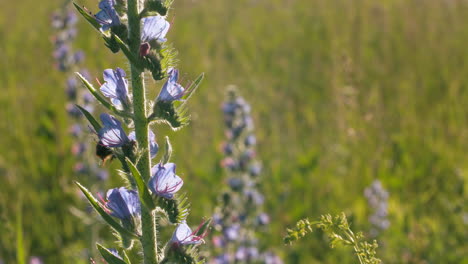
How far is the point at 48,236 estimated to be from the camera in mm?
3719

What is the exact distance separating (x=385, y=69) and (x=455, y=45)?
1.26 m

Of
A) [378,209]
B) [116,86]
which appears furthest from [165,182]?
[378,209]

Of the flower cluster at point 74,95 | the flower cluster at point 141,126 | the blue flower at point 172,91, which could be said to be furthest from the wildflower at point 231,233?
the blue flower at point 172,91

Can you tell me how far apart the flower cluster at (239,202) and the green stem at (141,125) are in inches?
68.6

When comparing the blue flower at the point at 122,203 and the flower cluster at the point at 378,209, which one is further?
the flower cluster at the point at 378,209

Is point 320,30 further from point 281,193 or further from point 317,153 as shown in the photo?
point 281,193

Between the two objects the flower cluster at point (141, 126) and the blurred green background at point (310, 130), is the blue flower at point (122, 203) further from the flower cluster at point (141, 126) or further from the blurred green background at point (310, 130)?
the blurred green background at point (310, 130)

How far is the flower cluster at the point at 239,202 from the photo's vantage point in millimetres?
3186

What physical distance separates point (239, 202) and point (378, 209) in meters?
1.10

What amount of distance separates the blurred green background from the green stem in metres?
0.93

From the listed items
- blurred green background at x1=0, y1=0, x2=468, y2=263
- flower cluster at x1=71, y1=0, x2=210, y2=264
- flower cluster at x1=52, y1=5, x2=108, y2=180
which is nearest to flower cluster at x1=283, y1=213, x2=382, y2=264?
flower cluster at x1=71, y1=0, x2=210, y2=264

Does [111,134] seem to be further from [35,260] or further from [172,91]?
[35,260]

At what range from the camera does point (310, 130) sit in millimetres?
5273

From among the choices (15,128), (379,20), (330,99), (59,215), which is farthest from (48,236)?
(379,20)
